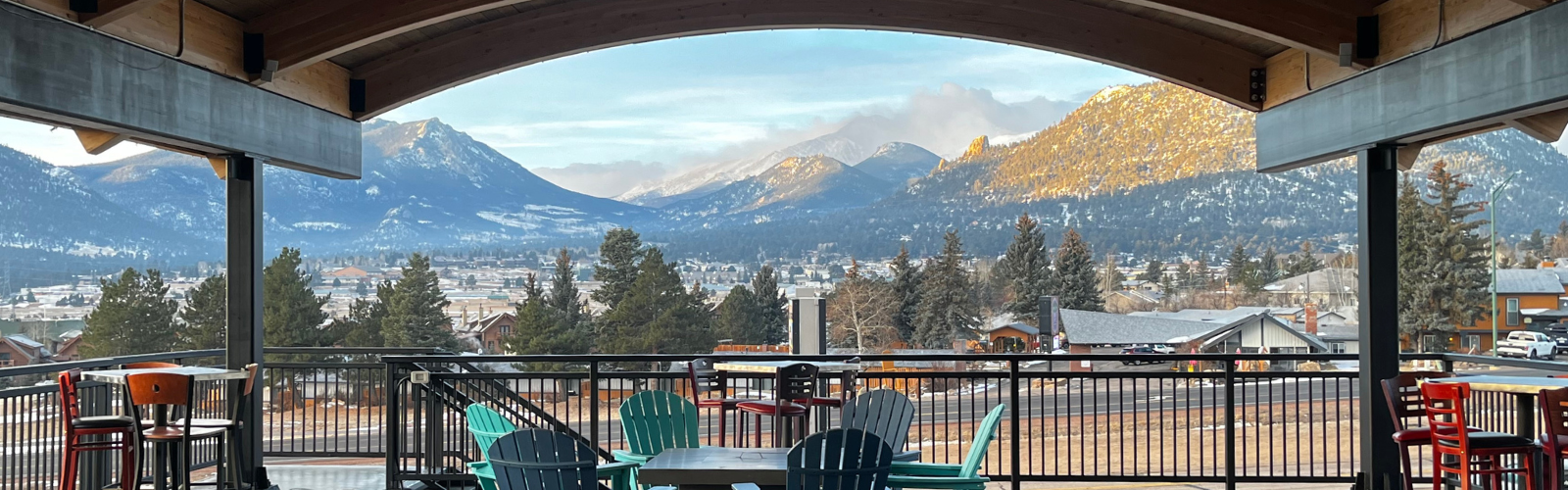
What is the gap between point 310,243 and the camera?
260 ft

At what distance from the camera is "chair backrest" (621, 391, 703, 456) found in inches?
224

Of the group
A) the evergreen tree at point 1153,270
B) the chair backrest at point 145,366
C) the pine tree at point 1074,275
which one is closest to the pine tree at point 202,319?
the chair backrest at point 145,366

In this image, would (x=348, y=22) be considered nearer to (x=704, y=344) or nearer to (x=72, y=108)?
(x=72, y=108)

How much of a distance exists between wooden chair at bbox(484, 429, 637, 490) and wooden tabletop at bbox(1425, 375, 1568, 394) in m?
4.76

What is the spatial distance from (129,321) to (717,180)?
55470mm

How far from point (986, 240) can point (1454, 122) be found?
7210 centimetres

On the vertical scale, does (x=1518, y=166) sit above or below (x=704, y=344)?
above

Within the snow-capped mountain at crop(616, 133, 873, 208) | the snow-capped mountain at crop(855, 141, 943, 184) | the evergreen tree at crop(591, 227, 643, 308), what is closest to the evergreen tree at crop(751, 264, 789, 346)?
the evergreen tree at crop(591, 227, 643, 308)

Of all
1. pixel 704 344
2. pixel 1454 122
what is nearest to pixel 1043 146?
pixel 704 344

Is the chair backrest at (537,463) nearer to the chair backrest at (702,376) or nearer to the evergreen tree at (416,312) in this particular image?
the chair backrest at (702,376)

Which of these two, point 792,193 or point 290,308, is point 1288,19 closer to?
point 290,308

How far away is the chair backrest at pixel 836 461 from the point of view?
4039 millimetres

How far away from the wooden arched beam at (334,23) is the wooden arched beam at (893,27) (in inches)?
44.6

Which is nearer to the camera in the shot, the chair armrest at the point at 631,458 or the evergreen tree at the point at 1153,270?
the chair armrest at the point at 631,458
